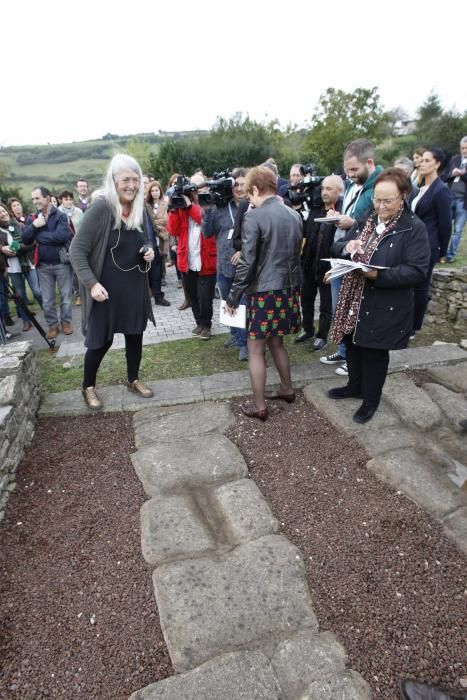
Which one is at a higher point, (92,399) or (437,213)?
(437,213)

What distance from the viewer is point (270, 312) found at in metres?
3.10

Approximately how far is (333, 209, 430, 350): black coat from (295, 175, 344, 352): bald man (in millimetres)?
1010

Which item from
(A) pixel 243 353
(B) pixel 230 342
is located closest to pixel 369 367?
(A) pixel 243 353

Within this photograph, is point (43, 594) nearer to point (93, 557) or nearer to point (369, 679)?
point (93, 557)

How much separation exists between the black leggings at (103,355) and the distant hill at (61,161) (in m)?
38.0

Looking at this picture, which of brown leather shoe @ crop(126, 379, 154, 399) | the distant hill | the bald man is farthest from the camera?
the distant hill

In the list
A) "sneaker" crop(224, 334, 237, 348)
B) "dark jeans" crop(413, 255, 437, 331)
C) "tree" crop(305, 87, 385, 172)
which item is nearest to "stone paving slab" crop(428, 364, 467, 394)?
"dark jeans" crop(413, 255, 437, 331)

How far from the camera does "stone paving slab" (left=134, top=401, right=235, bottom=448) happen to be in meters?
3.24

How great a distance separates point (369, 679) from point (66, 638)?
1.33 metres

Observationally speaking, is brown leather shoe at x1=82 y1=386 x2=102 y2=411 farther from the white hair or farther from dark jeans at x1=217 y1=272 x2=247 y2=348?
dark jeans at x1=217 y1=272 x2=247 y2=348

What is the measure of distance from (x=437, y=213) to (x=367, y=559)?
3529 millimetres

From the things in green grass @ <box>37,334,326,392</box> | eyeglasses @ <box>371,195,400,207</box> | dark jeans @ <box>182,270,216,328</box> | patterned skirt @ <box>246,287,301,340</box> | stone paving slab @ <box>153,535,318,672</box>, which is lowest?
green grass @ <box>37,334,326,392</box>

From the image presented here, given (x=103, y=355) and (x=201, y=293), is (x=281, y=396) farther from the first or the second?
(x=201, y=293)

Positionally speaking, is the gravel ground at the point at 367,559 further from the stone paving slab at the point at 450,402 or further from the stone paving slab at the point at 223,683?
the stone paving slab at the point at 450,402
